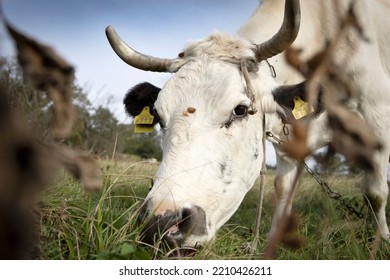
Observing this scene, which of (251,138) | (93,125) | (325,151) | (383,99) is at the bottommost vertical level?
(325,151)

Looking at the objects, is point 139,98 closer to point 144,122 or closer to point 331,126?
point 144,122

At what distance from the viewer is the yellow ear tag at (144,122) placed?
3.21 metres

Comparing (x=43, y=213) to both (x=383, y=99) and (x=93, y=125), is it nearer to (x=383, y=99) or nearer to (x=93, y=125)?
(x=383, y=99)

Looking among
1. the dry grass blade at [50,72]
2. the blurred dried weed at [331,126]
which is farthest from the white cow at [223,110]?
the dry grass blade at [50,72]

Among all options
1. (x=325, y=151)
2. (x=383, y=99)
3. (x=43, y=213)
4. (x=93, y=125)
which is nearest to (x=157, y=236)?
(x=43, y=213)

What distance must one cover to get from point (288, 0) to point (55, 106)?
2.63m

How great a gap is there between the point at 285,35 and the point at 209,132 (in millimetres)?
964

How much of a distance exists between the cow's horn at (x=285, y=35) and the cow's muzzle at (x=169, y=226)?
1.27 metres

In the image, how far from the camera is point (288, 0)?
9.11ft

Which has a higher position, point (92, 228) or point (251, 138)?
point (251, 138)

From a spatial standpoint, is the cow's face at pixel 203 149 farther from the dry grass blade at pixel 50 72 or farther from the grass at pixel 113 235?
the dry grass blade at pixel 50 72

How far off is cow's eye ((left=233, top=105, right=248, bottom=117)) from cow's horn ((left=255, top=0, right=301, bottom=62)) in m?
0.46

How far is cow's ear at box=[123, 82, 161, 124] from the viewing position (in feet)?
11.0

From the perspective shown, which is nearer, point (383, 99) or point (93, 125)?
point (383, 99)
